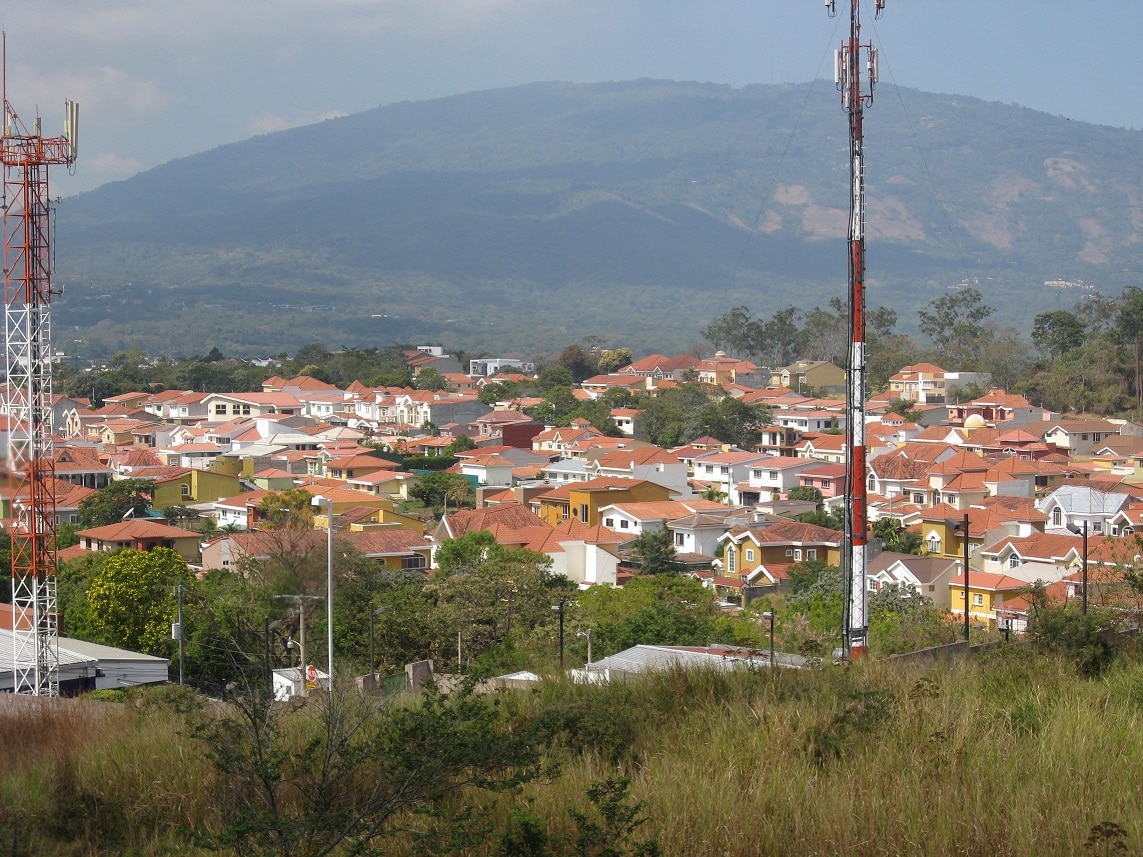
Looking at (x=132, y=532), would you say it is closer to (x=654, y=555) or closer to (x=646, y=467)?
(x=654, y=555)

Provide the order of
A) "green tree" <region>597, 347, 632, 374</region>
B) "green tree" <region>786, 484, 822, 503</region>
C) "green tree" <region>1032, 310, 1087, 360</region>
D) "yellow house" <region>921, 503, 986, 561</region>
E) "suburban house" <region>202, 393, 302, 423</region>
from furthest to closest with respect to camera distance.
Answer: "green tree" <region>597, 347, 632, 374</region>
"green tree" <region>1032, 310, 1087, 360</region>
"suburban house" <region>202, 393, 302, 423</region>
"green tree" <region>786, 484, 822, 503</region>
"yellow house" <region>921, 503, 986, 561</region>

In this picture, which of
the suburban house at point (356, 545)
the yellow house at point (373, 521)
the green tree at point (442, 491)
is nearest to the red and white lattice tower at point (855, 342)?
the suburban house at point (356, 545)

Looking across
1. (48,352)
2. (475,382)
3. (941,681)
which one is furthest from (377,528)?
(475,382)

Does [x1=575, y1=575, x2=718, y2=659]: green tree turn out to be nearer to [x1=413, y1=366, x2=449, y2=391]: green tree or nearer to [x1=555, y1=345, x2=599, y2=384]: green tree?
[x1=413, y1=366, x2=449, y2=391]: green tree

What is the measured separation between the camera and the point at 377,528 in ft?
66.3

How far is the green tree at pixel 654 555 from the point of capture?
19.7 metres

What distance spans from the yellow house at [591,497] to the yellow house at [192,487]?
653 centimetres

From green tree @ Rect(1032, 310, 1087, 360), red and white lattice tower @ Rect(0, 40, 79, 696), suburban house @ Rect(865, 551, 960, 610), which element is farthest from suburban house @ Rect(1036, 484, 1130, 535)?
green tree @ Rect(1032, 310, 1087, 360)

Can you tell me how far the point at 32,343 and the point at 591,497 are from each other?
50.6ft

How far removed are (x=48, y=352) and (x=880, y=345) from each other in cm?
4925

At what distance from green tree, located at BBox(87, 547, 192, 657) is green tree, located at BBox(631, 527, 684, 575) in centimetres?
793

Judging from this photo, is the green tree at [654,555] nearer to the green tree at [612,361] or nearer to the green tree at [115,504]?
the green tree at [115,504]

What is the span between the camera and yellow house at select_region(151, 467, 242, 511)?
26078 mm

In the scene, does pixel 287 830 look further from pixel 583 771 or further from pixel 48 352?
pixel 48 352
